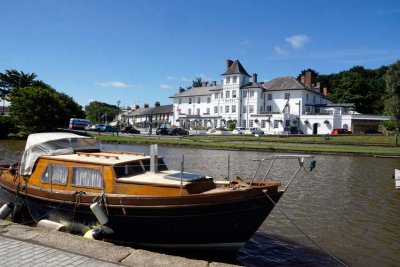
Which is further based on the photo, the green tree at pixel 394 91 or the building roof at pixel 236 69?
the building roof at pixel 236 69

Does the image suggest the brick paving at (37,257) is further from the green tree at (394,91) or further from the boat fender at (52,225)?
the green tree at (394,91)

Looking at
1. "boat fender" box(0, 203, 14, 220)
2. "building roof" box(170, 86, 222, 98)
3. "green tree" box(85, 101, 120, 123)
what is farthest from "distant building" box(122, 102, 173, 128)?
"boat fender" box(0, 203, 14, 220)

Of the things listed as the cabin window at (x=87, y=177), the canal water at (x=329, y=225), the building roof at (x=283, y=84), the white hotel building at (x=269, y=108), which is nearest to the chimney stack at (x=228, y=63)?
the white hotel building at (x=269, y=108)

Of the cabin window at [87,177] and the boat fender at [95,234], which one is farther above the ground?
the cabin window at [87,177]

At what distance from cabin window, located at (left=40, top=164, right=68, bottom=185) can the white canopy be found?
3.05 feet

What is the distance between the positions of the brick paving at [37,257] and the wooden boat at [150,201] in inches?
106

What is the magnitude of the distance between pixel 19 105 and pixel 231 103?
147 ft

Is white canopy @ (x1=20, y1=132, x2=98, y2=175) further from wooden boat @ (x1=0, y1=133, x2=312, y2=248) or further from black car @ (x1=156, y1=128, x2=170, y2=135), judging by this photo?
black car @ (x1=156, y1=128, x2=170, y2=135)

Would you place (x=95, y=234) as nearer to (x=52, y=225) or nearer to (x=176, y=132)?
(x=52, y=225)

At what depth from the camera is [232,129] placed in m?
79.9

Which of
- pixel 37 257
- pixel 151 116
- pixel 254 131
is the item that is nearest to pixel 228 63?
pixel 254 131

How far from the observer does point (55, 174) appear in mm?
12180

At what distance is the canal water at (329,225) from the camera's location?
10.8m

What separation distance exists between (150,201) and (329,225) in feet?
25.3
